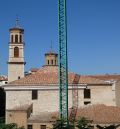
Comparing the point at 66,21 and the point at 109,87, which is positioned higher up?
the point at 66,21

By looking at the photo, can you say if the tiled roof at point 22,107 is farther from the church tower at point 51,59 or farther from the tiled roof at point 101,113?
the church tower at point 51,59

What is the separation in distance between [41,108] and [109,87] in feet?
23.6

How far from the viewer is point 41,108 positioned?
1486 inches

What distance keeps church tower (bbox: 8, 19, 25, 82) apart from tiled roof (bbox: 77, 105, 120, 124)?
18.9 metres

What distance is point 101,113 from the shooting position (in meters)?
34.1

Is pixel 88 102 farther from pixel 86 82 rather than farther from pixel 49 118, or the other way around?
pixel 49 118

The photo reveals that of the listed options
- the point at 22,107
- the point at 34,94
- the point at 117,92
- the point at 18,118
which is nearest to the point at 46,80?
the point at 34,94

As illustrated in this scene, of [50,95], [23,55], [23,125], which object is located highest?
[23,55]

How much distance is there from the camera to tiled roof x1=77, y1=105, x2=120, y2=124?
32.7 meters

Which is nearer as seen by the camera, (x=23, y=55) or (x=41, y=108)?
(x=41, y=108)

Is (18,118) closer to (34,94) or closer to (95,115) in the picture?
(34,94)

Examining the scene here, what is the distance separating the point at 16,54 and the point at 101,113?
22.1 meters

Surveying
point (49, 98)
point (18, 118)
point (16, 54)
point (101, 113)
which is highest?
point (16, 54)

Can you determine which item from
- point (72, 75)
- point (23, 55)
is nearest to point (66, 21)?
point (72, 75)
